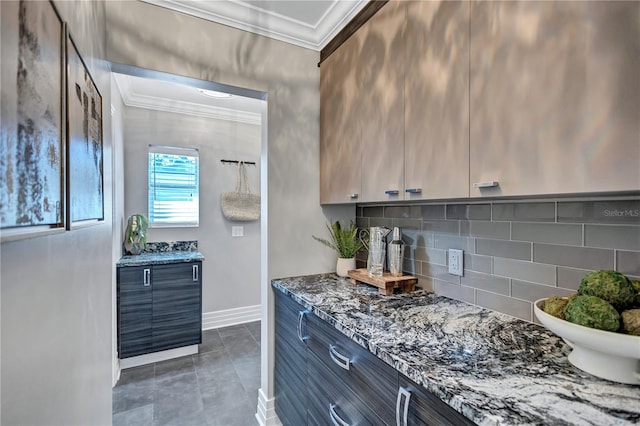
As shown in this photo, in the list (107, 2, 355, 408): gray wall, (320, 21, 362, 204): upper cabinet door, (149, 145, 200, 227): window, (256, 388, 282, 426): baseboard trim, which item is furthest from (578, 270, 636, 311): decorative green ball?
(149, 145, 200, 227): window

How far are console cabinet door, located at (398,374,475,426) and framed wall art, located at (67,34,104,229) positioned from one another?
1.09 metres

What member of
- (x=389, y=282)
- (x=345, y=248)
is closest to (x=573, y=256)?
(x=389, y=282)

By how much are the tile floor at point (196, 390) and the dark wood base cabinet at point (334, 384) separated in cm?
48

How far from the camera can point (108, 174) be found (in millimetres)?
1631

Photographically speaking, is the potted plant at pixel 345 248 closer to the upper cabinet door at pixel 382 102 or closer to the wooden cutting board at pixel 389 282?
the wooden cutting board at pixel 389 282

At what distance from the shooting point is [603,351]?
2.46 feet

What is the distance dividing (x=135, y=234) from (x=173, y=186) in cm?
70

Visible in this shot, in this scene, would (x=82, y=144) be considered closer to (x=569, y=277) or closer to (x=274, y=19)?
(x=274, y=19)

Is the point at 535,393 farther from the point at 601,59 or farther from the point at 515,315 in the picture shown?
the point at 601,59

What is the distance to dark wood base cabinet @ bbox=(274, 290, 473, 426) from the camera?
91 cm

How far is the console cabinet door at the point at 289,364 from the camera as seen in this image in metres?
1.64

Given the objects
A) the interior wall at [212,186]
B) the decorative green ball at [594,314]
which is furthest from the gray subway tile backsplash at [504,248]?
the interior wall at [212,186]

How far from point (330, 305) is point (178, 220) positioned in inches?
105

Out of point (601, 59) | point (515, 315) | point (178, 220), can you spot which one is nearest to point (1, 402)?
point (601, 59)
